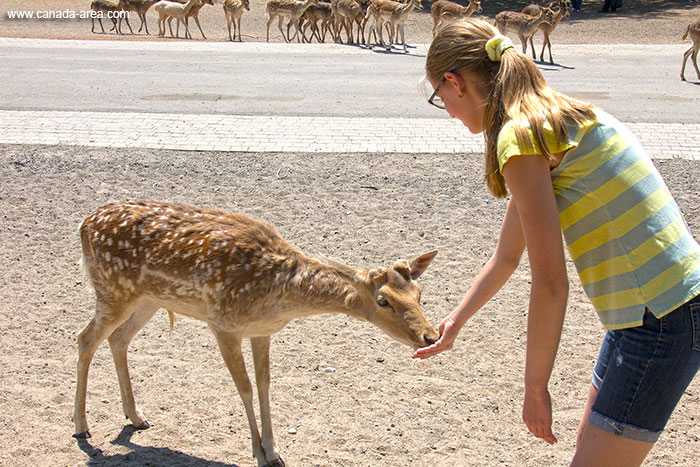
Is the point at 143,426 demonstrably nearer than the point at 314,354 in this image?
Yes

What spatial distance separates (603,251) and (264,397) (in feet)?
8.26

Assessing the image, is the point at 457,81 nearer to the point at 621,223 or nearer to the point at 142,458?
the point at 621,223

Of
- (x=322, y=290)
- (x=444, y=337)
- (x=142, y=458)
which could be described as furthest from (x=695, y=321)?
(x=142, y=458)

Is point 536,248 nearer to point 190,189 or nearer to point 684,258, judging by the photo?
point 684,258

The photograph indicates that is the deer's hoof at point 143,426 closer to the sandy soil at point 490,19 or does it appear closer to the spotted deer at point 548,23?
the spotted deer at point 548,23

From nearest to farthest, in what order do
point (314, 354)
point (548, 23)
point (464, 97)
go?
point (464, 97) → point (314, 354) → point (548, 23)

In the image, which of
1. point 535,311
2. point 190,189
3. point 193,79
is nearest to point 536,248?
point 535,311

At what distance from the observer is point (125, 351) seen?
4551 millimetres

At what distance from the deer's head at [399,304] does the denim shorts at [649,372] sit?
1309 mm

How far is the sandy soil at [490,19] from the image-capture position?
23.0 metres

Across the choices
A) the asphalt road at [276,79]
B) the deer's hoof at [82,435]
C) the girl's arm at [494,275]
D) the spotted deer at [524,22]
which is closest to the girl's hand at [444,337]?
the girl's arm at [494,275]

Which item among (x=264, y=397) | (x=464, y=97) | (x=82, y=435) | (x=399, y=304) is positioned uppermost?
(x=464, y=97)

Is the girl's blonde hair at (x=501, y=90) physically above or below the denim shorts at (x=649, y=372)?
above

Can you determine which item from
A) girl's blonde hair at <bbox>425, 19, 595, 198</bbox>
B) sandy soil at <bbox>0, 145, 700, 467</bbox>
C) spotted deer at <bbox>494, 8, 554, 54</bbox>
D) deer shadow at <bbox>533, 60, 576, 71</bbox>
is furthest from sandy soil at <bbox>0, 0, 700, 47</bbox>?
girl's blonde hair at <bbox>425, 19, 595, 198</bbox>
